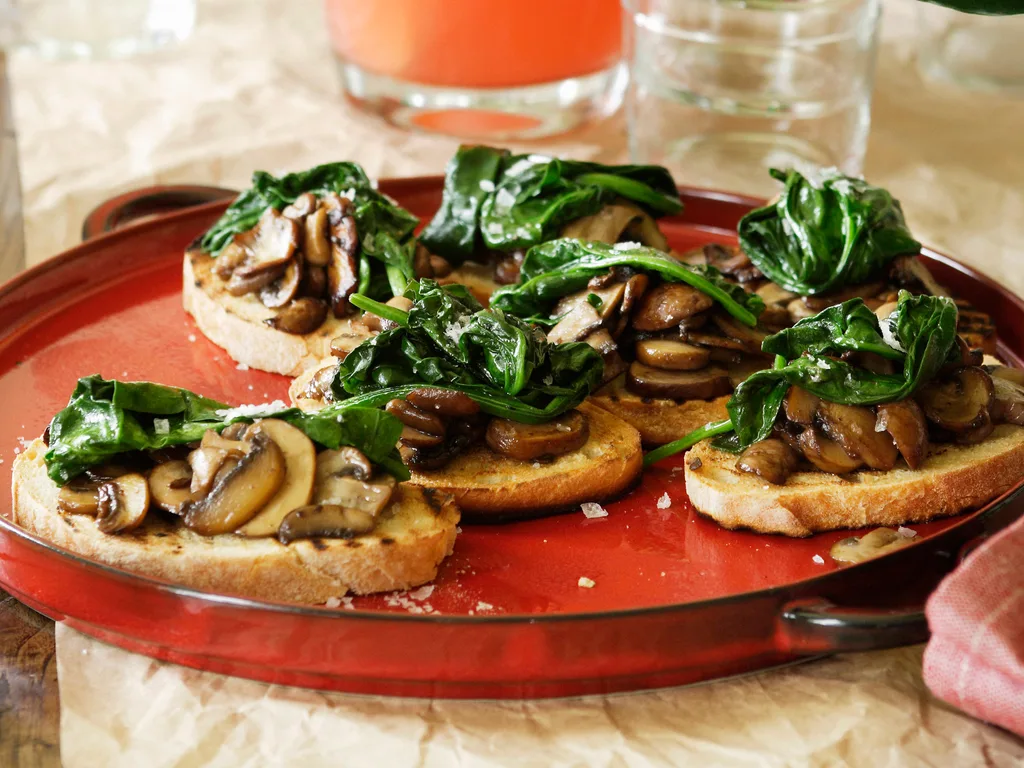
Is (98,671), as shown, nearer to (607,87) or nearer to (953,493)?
(953,493)

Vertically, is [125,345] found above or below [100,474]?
below

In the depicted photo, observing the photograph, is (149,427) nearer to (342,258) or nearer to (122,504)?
(122,504)

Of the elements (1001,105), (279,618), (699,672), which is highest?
(279,618)

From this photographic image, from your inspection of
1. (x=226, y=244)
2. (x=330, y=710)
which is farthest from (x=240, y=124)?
(x=330, y=710)

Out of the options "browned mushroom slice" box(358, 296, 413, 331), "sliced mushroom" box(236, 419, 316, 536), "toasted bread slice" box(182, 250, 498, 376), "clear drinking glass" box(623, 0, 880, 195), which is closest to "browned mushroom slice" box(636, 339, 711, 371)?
"browned mushroom slice" box(358, 296, 413, 331)

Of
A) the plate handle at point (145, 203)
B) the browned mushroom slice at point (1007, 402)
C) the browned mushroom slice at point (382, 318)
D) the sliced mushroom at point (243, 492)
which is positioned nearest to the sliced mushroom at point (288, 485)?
the sliced mushroom at point (243, 492)

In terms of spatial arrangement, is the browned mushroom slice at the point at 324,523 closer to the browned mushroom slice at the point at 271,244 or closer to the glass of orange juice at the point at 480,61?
the browned mushroom slice at the point at 271,244

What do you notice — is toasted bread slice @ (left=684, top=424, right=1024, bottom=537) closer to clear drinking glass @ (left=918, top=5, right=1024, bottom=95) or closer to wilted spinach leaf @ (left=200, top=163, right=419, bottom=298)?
wilted spinach leaf @ (left=200, top=163, right=419, bottom=298)
